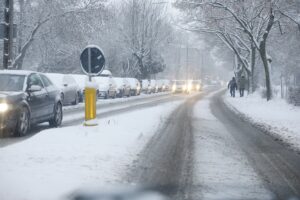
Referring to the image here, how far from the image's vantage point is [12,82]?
13.0 meters

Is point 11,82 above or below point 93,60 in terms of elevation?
below

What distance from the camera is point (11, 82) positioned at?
1302 centimetres

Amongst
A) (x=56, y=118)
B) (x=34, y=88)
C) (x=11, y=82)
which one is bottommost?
(x=56, y=118)

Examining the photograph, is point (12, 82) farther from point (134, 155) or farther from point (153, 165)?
point (153, 165)

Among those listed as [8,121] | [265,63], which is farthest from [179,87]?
[8,121]

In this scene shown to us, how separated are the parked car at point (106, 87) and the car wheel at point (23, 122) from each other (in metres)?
23.8

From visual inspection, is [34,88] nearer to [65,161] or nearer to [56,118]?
[56,118]

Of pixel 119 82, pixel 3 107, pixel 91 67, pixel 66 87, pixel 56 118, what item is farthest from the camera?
pixel 119 82

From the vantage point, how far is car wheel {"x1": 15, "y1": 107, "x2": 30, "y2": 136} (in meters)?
12.1

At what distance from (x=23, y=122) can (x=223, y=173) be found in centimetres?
620

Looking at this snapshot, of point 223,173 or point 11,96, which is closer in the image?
point 223,173

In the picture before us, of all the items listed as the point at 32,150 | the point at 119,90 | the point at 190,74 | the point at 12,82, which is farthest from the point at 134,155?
the point at 190,74

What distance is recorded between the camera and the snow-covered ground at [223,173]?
6516 mm

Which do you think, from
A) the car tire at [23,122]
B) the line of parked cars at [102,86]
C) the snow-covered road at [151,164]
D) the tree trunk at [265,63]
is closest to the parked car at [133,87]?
the line of parked cars at [102,86]
